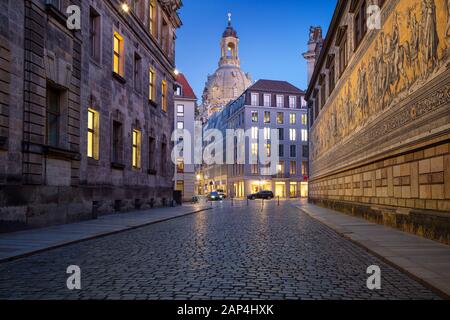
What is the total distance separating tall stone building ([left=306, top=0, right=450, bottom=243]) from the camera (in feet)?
38.4

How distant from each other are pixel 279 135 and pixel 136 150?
2378 inches

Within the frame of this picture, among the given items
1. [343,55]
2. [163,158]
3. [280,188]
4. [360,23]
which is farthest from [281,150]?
[360,23]

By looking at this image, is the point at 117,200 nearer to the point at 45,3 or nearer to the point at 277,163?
the point at 45,3

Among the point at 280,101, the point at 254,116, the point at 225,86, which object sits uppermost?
the point at 225,86

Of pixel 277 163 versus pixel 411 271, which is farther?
pixel 277 163

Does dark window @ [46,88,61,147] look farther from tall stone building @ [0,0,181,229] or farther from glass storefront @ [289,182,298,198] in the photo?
glass storefront @ [289,182,298,198]

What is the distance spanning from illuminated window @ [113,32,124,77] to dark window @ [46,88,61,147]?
7777mm

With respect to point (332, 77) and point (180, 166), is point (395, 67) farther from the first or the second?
point (180, 166)

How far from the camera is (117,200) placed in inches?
993

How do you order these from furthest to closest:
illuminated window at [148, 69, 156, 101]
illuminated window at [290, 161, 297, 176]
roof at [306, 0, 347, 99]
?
1. illuminated window at [290, 161, 297, 176]
2. illuminated window at [148, 69, 156, 101]
3. roof at [306, 0, 347, 99]

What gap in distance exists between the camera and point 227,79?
6275 inches

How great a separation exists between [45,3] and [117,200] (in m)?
12.0

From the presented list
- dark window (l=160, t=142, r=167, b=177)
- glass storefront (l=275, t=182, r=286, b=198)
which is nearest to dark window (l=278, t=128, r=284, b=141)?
glass storefront (l=275, t=182, r=286, b=198)
